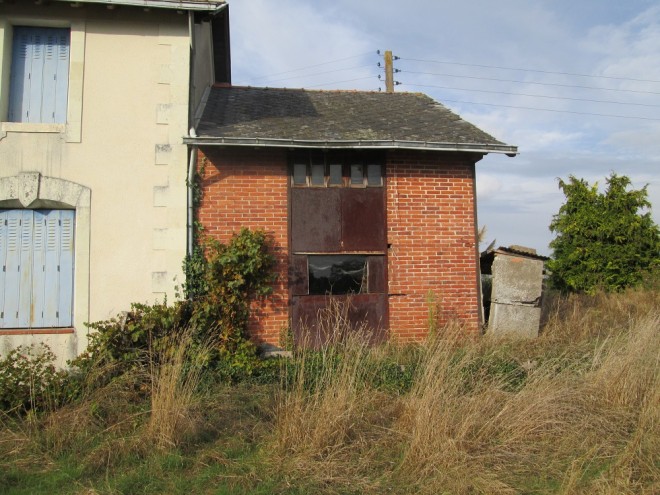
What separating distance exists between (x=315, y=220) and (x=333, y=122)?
1950 mm

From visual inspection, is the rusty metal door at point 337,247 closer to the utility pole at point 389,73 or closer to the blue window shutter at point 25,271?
the blue window shutter at point 25,271

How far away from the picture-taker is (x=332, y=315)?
8438 millimetres

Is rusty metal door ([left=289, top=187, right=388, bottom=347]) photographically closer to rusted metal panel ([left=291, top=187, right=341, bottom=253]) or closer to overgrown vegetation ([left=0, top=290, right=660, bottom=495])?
rusted metal panel ([left=291, top=187, right=341, bottom=253])

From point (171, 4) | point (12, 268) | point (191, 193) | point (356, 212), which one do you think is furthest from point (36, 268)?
point (356, 212)

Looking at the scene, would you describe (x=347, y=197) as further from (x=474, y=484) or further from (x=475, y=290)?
(x=474, y=484)

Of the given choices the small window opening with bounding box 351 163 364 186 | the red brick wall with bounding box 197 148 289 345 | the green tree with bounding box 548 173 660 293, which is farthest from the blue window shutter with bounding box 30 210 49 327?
the green tree with bounding box 548 173 660 293

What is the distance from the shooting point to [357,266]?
8.68 m

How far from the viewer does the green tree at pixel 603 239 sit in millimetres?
13539

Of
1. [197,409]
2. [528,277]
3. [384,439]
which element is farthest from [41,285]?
[528,277]

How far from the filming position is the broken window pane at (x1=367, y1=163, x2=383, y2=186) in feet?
28.9

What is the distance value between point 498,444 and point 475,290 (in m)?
4.52

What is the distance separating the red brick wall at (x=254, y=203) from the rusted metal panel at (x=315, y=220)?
180 mm

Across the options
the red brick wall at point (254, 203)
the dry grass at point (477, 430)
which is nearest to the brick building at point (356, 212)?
the red brick wall at point (254, 203)

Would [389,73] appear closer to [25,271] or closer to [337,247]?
[337,247]
